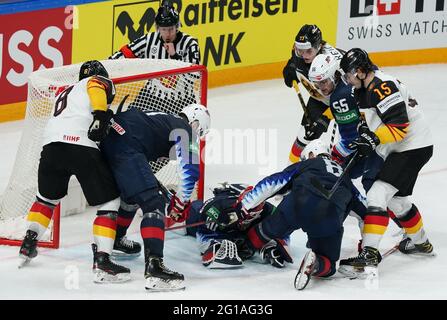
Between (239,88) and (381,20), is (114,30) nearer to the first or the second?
(239,88)

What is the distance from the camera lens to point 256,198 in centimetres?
742

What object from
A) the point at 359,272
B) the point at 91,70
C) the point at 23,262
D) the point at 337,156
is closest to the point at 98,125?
the point at 91,70

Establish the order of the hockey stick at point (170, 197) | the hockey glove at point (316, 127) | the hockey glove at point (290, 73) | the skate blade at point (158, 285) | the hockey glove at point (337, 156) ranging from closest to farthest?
1. the skate blade at point (158, 285)
2. the hockey stick at point (170, 197)
3. the hockey glove at point (337, 156)
4. the hockey glove at point (316, 127)
5. the hockey glove at point (290, 73)

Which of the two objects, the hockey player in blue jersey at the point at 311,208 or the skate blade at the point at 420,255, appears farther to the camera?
the skate blade at the point at 420,255

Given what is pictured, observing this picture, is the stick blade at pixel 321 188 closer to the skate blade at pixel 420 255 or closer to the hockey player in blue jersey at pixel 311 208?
the hockey player in blue jersey at pixel 311 208

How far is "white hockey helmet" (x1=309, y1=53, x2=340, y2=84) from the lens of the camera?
7.98 meters

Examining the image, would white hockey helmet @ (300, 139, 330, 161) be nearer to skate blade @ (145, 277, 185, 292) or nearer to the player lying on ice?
the player lying on ice

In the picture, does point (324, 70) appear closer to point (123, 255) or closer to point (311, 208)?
point (311, 208)

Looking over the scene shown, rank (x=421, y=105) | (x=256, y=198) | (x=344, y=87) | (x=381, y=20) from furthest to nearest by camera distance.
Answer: (x=381, y=20), (x=421, y=105), (x=344, y=87), (x=256, y=198)

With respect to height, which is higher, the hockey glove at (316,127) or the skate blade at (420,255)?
the hockey glove at (316,127)

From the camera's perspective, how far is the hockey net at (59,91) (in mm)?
8031

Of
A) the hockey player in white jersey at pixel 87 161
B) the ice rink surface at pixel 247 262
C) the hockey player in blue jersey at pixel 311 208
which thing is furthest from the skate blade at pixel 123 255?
the hockey player in blue jersey at pixel 311 208

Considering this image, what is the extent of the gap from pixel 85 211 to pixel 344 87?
1933mm
